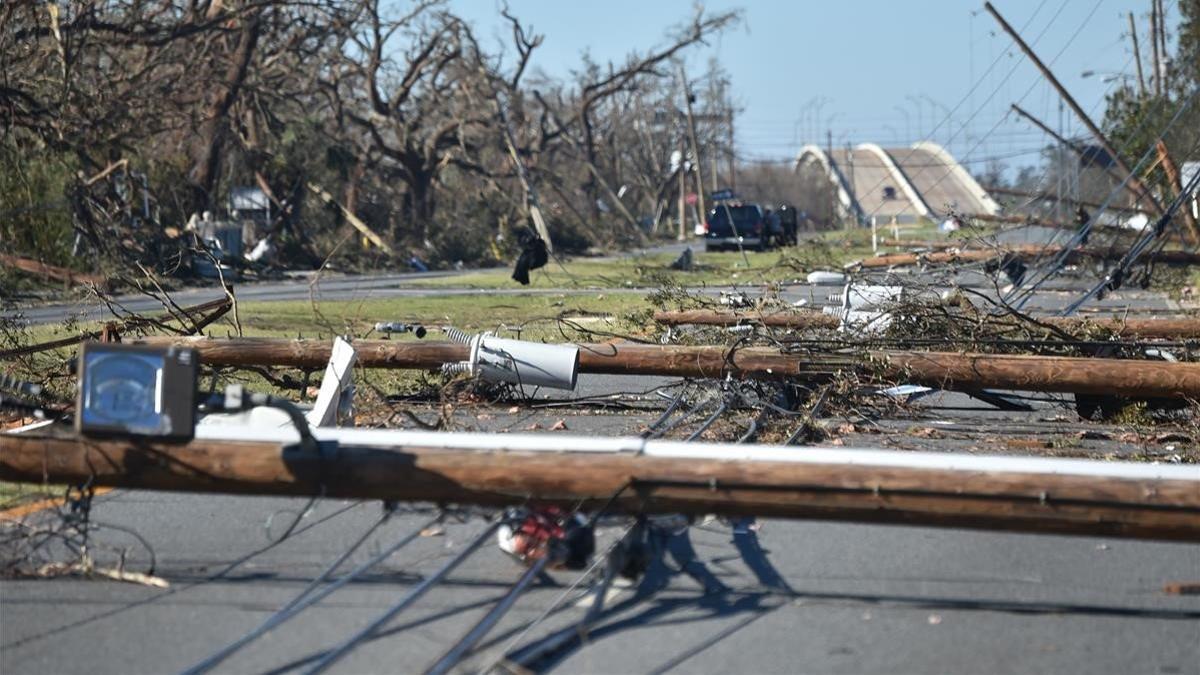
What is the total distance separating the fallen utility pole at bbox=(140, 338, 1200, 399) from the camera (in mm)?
9633

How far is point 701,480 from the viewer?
526 cm

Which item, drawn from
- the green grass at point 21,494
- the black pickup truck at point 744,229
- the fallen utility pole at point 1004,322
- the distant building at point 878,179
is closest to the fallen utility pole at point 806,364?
the fallen utility pole at point 1004,322

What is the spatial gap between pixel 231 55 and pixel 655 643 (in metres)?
29.4

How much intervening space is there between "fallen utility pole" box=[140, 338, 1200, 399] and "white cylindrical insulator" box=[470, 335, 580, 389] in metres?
0.17

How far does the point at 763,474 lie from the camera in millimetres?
5273

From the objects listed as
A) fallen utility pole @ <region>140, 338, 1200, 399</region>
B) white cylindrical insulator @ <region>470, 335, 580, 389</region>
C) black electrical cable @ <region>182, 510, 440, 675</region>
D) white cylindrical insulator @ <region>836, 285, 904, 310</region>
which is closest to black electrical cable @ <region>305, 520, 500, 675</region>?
black electrical cable @ <region>182, 510, 440, 675</region>

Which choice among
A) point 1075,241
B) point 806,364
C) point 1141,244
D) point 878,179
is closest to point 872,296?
point 806,364

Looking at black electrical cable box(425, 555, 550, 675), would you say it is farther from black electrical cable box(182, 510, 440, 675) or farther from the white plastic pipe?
black electrical cable box(182, 510, 440, 675)

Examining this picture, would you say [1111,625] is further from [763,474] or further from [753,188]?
[753,188]

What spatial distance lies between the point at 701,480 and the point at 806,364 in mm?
4894

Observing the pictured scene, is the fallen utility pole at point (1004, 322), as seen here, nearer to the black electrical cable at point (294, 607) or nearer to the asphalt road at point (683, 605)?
the asphalt road at point (683, 605)

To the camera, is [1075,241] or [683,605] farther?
[1075,241]

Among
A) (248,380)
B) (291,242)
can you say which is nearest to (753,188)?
(291,242)

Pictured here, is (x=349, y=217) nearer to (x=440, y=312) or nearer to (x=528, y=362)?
(x=440, y=312)
